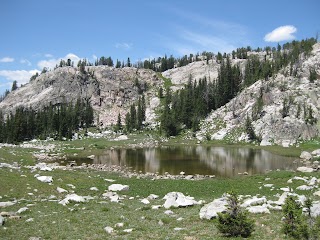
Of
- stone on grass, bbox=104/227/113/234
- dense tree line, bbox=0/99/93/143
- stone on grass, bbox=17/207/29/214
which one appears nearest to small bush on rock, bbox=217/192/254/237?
stone on grass, bbox=104/227/113/234

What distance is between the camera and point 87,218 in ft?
71.4

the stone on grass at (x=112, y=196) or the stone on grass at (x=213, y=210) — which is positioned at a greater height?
the stone on grass at (x=213, y=210)

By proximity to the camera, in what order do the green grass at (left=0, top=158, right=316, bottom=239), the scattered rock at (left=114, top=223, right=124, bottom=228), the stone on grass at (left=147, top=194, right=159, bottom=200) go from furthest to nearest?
the stone on grass at (left=147, top=194, right=159, bottom=200) < the scattered rock at (left=114, top=223, right=124, bottom=228) < the green grass at (left=0, top=158, right=316, bottom=239)

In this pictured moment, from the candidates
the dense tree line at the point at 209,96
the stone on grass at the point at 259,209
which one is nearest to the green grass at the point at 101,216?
the stone on grass at the point at 259,209

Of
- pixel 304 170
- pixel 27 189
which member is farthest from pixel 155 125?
pixel 27 189

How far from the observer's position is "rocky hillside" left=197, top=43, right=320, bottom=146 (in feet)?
320

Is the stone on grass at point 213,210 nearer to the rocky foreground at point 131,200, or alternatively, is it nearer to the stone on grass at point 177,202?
the rocky foreground at point 131,200

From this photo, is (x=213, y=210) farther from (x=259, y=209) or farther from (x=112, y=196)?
(x=112, y=196)

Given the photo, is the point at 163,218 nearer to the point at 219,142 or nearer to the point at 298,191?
the point at 298,191

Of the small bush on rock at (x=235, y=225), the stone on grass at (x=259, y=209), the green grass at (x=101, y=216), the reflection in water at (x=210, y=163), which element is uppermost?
the small bush on rock at (x=235, y=225)

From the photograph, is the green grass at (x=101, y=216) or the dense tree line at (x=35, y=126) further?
the dense tree line at (x=35, y=126)

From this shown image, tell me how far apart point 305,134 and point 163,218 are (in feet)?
284

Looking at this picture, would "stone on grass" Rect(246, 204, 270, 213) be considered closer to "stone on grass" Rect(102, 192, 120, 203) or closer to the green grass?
the green grass

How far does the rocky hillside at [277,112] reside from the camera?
97688 millimetres
